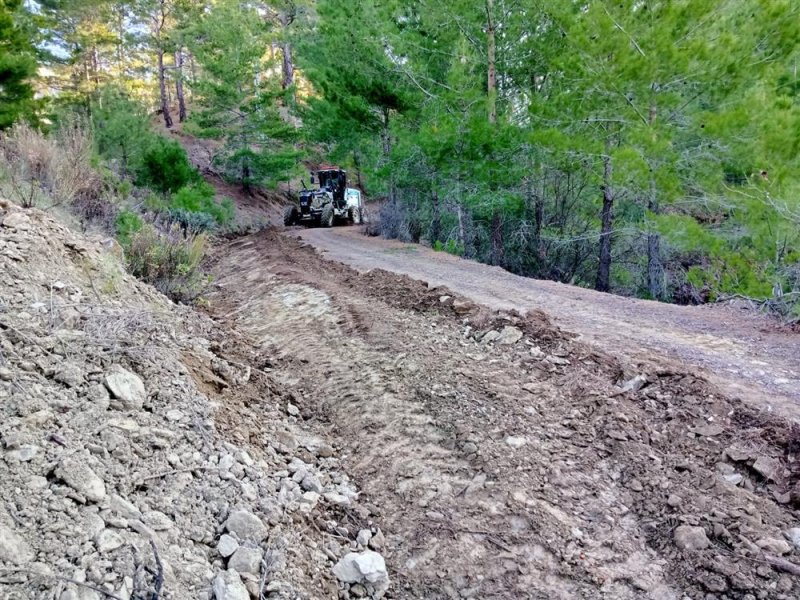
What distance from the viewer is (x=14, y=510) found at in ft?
6.24

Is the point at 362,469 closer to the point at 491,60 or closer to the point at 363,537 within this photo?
the point at 363,537

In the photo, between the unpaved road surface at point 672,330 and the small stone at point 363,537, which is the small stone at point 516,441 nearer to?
the small stone at point 363,537

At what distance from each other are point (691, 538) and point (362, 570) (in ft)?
5.03

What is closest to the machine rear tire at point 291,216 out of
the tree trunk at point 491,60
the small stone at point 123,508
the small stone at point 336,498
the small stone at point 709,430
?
the tree trunk at point 491,60

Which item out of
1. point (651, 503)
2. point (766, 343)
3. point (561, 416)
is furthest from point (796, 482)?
point (766, 343)

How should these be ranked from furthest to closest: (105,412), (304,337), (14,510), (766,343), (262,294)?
(262,294) → (304,337) → (766,343) → (105,412) → (14,510)

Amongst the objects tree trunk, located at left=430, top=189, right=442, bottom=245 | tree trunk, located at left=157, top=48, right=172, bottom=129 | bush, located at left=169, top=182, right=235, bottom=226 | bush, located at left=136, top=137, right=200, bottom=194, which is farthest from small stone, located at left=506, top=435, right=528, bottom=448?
tree trunk, located at left=157, top=48, right=172, bottom=129

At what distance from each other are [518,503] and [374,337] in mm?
2619

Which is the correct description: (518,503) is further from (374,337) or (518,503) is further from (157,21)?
(157,21)

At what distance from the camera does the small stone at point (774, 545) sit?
238 centimetres

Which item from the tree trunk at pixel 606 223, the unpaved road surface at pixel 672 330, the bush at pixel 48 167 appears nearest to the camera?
the unpaved road surface at pixel 672 330

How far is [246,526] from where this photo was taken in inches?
92.6

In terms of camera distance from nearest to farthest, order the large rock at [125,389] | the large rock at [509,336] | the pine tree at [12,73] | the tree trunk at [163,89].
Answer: the large rock at [125,389], the large rock at [509,336], the pine tree at [12,73], the tree trunk at [163,89]

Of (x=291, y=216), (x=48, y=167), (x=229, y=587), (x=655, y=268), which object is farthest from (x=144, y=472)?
(x=291, y=216)
